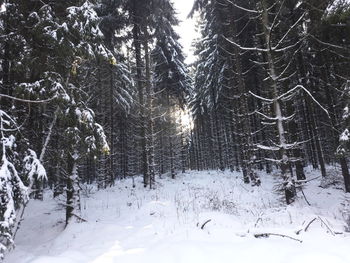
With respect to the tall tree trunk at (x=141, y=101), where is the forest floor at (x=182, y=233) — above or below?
below

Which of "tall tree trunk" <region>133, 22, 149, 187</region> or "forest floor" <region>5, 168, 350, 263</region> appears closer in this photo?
"forest floor" <region>5, 168, 350, 263</region>

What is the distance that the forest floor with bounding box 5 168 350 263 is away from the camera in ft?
15.0

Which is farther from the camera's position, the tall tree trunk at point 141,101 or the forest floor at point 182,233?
the tall tree trunk at point 141,101

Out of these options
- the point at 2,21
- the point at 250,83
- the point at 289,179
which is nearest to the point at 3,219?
the point at 2,21

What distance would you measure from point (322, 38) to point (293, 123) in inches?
154

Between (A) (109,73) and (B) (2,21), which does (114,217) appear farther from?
(A) (109,73)

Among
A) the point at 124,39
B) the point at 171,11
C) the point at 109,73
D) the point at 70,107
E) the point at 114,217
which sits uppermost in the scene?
the point at 171,11

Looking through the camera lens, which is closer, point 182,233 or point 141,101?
point 182,233

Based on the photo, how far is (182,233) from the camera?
6.08m

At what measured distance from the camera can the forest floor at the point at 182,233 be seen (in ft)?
15.0

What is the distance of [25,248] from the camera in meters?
7.64

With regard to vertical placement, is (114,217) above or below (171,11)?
below

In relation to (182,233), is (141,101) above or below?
above

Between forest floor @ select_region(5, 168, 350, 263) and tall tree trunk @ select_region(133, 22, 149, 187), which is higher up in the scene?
tall tree trunk @ select_region(133, 22, 149, 187)
